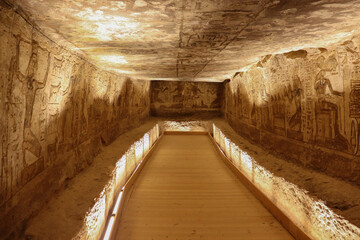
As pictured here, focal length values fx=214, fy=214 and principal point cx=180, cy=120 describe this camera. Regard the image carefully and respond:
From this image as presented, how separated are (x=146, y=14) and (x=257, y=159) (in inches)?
134

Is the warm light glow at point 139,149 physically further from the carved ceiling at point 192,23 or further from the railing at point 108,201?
the carved ceiling at point 192,23

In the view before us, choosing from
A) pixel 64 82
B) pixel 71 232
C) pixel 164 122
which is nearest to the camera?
pixel 71 232

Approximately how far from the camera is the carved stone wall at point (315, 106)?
8.14 ft

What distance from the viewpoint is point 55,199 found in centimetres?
260

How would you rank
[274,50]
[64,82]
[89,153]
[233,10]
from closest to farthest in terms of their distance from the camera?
1. [233,10]
2. [64,82]
3. [274,50]
4. [89,153]

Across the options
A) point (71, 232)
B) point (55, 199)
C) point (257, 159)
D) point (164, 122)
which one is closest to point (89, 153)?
point (55, 199)

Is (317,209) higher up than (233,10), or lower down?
lower down

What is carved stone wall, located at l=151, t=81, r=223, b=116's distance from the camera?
10547 millimetres

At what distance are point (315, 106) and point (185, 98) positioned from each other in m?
7.83

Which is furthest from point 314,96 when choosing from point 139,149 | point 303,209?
point 139,149

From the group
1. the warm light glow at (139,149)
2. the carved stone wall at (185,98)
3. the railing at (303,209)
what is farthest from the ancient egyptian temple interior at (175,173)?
the carved stone wall at (185,98)

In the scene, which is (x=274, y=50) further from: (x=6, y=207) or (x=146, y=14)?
(x=6, y=207)

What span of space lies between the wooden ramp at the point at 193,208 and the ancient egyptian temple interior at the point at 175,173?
23 mm

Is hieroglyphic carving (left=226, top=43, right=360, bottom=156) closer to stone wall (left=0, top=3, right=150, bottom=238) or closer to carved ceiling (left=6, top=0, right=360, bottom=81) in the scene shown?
carved ceiling (left=6, top=0, right=360, bottom=81)
